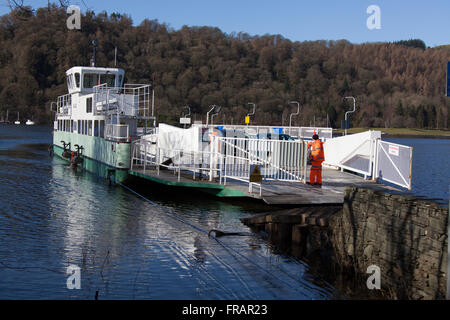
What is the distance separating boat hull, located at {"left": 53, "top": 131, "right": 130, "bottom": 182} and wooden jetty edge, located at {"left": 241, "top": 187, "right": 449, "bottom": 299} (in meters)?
10.2

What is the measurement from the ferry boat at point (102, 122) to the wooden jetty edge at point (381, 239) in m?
10.9

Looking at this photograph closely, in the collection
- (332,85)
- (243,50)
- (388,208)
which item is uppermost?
(243,50)

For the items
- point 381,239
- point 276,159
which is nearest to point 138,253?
point 381,239

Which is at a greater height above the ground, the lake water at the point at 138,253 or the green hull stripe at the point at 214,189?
the green hull stripe at the point at 214,189

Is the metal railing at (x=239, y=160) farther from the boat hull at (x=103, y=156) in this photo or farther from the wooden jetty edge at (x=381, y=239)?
the wooden jetty edge at (x=381, y=239)

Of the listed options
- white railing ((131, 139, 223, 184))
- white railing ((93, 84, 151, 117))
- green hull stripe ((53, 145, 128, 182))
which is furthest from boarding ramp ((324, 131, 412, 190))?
white railing ((93, 84, 151, 117))

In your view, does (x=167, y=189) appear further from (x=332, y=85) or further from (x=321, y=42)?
(x=321, y=42)

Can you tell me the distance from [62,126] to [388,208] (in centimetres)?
3180

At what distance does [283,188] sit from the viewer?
16.2 metres

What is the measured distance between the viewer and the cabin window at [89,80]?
100ft

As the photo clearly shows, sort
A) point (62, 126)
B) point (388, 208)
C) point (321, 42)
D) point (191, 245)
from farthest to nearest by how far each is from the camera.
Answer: point (321, 42), point (62, 126), point (191, 245), point (388, 208)

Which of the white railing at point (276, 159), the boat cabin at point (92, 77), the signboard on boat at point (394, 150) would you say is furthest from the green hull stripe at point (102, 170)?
the signboard on boat at point (394, 150)
